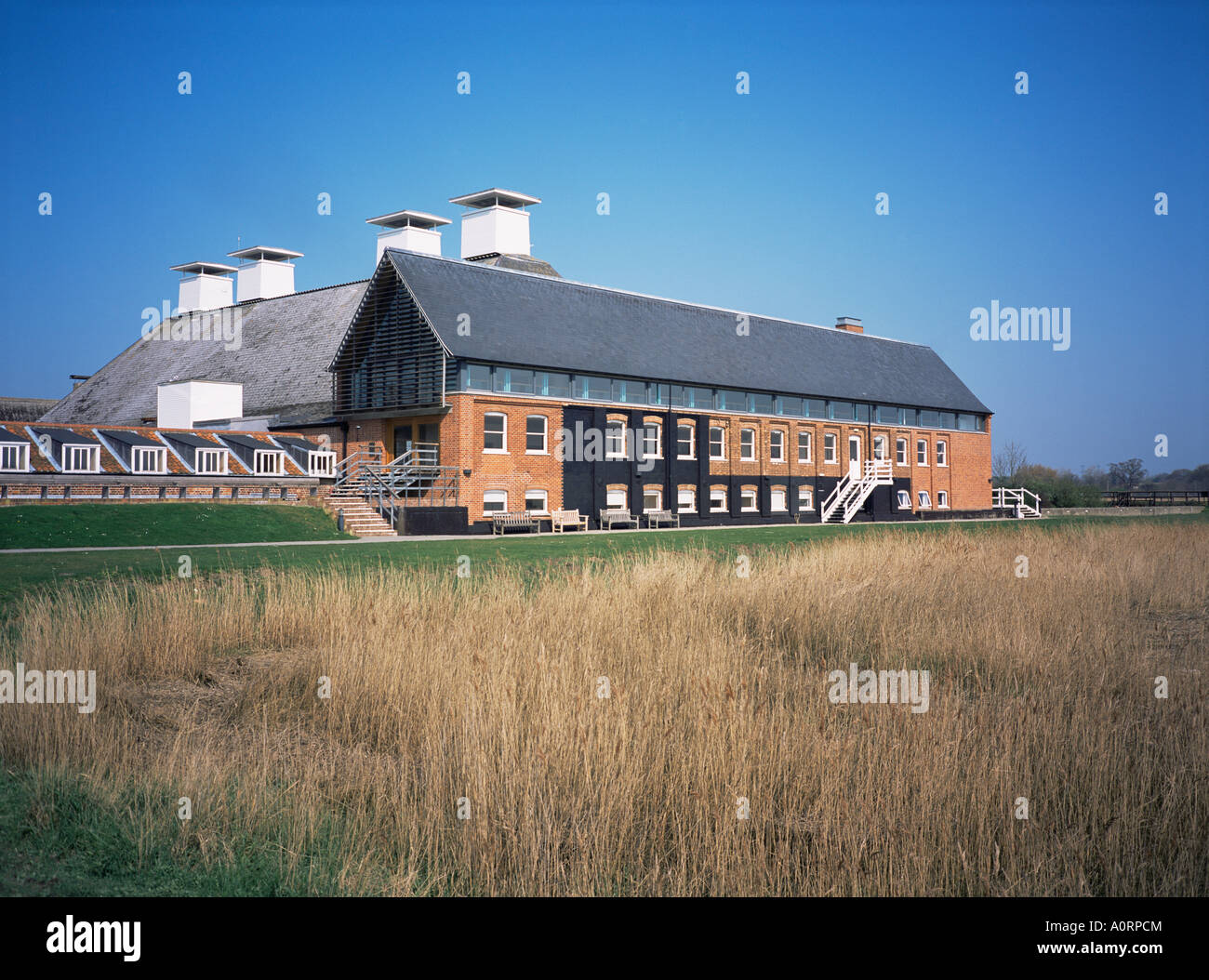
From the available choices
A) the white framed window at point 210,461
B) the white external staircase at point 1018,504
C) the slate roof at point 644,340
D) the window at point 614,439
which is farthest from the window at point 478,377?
the white external staircase at point 1018,504

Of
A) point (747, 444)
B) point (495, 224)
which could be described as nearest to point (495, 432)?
point (747, 444)

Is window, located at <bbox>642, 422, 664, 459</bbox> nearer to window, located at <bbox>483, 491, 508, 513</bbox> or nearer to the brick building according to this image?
the brick building

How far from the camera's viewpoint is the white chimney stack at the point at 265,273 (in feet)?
184

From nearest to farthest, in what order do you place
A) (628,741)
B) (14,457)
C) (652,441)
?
(628,741), (14,457), (652,441)

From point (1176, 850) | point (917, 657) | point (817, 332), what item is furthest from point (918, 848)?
point (817, 332)

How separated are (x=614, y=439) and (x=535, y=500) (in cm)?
425

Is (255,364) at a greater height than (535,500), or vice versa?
(255,364)

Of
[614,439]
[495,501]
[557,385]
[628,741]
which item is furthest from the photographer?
[614,439]

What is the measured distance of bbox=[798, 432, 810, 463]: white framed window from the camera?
44.9 meters

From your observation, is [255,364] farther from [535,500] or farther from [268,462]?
[535,500]

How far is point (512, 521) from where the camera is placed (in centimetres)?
3269

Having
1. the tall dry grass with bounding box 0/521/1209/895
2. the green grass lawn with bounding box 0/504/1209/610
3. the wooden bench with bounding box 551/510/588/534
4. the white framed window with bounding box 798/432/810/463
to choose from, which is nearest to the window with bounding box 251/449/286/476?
the wooden bench with bounding box 551/510/588/534

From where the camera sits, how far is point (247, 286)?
186 feet

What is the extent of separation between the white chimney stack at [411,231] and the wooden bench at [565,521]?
21345mm
